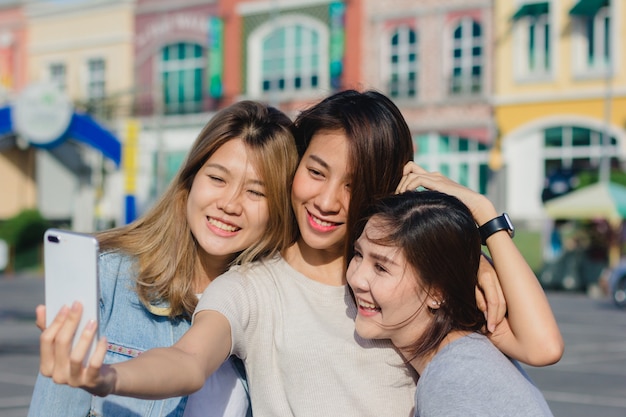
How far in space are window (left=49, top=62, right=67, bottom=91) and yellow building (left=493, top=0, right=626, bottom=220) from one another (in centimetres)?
1668

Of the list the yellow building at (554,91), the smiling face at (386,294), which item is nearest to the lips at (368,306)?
the smiling face at (386,294)

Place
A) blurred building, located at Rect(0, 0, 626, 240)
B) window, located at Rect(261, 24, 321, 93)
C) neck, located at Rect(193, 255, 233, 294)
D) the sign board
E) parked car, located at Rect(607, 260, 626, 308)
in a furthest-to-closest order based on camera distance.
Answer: window, located at Rect(261, 24, 321, 93) < blurred building, located at Rect(0, 0, 626, 240) < the sign board < parked car, located at Rect(607, 260, 626, 308) < neck, located at Rect(193, 255, 233, 294)

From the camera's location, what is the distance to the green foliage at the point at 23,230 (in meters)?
30.3

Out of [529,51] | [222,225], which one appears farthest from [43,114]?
[222,225]

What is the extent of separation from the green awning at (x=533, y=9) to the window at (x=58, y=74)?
1734cm

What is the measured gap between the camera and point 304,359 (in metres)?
2.61

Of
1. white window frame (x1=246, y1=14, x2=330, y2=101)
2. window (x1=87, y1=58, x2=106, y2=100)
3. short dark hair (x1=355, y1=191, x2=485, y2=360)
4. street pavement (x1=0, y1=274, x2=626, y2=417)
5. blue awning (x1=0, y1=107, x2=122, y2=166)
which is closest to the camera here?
short dark hair (x1=355, y1=191, x2=485, y2=360)

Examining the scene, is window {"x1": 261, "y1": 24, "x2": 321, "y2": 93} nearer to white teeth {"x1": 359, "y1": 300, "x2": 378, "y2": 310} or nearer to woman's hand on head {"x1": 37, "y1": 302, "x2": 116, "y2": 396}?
white teeth {"x1": 359, "y1": 300, "x2": 378, "y2": 310}

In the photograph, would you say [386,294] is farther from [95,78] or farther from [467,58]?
[95,78]

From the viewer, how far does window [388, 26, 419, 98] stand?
27.6 m

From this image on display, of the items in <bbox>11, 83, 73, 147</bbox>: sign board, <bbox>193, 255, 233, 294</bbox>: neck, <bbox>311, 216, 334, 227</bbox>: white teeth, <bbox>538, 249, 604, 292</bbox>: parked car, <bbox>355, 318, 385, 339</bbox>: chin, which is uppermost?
<bbox>11, 83, 73, 147</bbox>: sign board

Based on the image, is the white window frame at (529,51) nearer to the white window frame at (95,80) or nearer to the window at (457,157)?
the window at (457,157)

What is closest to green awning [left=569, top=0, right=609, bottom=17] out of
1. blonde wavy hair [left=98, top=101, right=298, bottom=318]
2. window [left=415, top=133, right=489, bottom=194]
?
window [left=415, top=133, right=489, bottom=194]

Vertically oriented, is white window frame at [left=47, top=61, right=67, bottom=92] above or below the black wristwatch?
above
